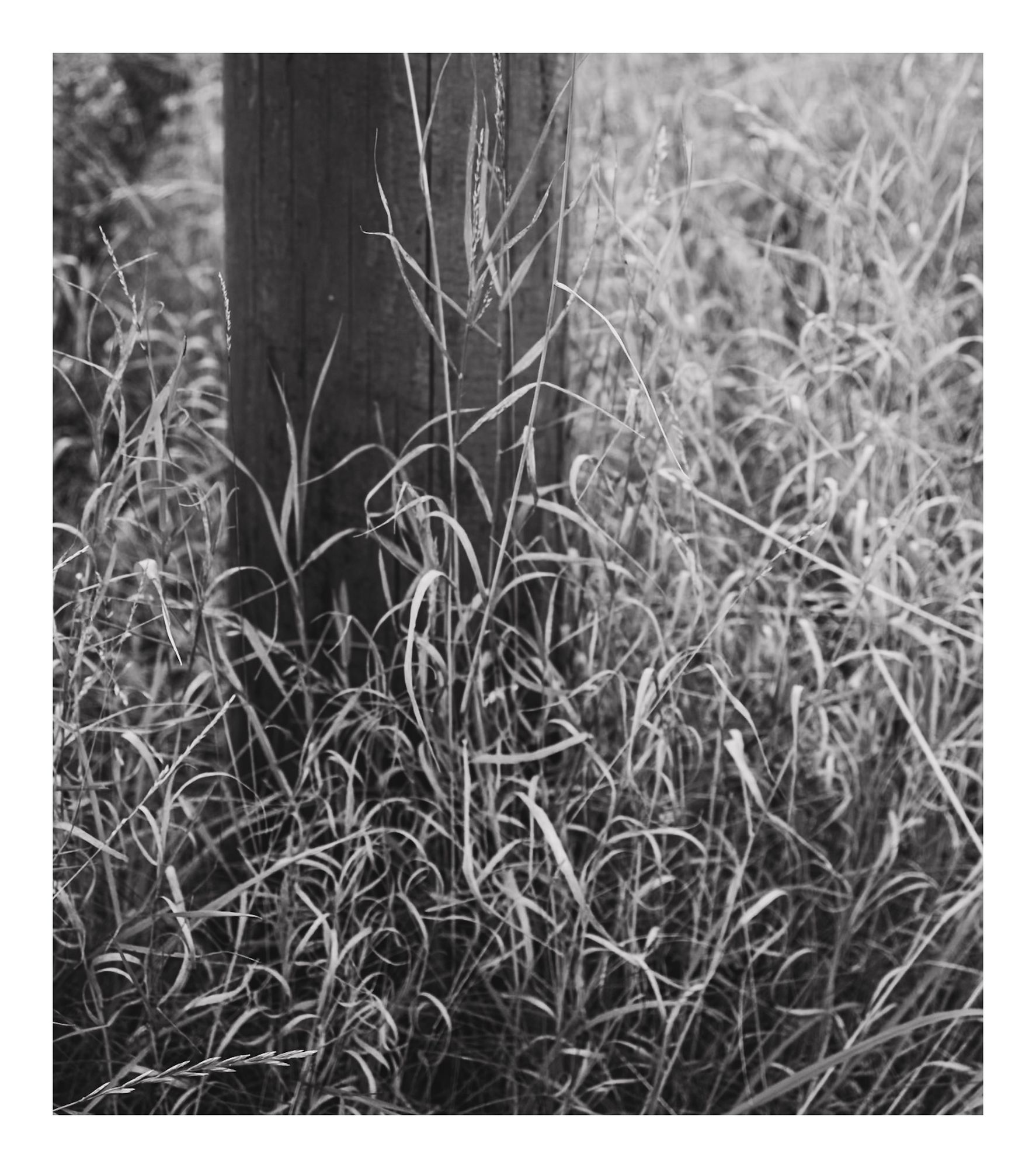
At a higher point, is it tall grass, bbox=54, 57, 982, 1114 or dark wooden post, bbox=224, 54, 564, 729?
dark wooden post, bbox=224, 54, 564, 729

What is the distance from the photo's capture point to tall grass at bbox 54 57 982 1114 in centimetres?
143

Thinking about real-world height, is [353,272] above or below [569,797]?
above

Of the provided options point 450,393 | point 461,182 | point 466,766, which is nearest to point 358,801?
point 466,766

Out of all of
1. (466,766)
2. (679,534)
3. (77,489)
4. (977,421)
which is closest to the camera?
(466,766)

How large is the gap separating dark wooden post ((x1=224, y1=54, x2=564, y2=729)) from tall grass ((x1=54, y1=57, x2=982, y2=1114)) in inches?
1.7

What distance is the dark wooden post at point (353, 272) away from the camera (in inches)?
54.6

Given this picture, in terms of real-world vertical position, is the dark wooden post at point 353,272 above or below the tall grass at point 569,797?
above

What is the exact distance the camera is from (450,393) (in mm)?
1430

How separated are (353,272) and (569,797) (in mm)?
717

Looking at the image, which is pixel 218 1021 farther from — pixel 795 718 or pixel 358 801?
pixel 795 718

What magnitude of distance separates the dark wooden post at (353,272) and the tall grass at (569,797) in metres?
0.04

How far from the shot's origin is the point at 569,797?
1.48m

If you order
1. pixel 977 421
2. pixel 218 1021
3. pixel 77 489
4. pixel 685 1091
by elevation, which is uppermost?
pixel 977 421

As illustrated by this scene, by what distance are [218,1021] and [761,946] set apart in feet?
2.33
